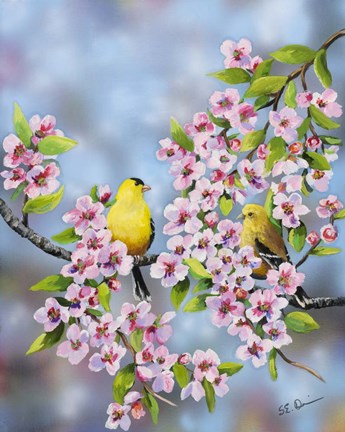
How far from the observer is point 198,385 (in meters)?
1.29

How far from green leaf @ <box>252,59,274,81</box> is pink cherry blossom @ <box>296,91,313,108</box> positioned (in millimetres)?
85

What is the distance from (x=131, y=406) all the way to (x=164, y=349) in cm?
14

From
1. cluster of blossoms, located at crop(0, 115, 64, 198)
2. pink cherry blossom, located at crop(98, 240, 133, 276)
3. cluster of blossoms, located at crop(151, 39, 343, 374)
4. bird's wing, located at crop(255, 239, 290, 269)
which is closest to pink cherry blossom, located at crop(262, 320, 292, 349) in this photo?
cluster of blossoms, located at crop(151, 39, 343, 374)

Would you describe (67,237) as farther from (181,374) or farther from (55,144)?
(181,374)

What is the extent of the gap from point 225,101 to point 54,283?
53 cm

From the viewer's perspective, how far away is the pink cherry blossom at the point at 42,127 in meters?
1.29

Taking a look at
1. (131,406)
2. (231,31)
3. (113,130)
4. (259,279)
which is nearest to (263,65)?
(231,31)

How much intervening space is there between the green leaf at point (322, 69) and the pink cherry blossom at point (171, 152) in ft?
1.10

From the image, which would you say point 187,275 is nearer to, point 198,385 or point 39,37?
point 198,385

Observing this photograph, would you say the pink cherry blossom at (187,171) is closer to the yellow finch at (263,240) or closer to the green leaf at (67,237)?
the yellow finch at (263,240)

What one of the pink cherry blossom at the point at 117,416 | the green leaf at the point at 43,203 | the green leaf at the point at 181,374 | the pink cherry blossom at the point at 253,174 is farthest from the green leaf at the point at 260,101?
the pink cherry blossom at the point at 117,416

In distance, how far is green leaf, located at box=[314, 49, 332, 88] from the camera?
1310mm

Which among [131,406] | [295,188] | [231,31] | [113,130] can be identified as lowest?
[131,406]

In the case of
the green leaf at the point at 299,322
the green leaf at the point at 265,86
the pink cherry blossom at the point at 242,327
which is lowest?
the green leaf at the point at 299,322
